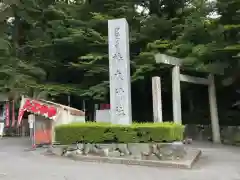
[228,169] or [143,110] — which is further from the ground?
[143,110]

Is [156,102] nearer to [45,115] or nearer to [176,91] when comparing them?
[176,91]

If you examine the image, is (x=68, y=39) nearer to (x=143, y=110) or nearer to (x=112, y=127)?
(x=143, y=110)

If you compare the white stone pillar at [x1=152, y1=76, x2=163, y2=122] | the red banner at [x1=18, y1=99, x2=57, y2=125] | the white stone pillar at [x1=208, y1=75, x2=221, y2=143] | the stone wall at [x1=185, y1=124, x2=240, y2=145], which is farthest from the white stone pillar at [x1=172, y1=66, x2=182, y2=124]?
the red banner at [x1=18, y1=99, x2=57, y2=125]

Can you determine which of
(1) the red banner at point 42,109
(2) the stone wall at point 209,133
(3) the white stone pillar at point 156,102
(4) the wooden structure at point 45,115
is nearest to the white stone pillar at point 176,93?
(3) the white stone pillar at point 156,102

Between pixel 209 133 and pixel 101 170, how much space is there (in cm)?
974

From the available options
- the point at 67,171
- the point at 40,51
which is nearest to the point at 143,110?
the point at 40,51

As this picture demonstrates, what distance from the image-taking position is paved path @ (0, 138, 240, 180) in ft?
24.1

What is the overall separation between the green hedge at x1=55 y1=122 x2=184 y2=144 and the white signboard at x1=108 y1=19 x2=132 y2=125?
1.70ft

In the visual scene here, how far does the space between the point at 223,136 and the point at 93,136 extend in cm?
814

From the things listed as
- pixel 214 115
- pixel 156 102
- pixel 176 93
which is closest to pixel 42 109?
pixel 156 102

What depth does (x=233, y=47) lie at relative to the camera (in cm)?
1201

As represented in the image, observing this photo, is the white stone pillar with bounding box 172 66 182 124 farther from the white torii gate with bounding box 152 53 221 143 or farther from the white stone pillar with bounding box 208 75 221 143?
the white stone pillar with bounding box 208 75 221 143

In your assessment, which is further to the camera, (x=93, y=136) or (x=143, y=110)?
(x=143, y=110)

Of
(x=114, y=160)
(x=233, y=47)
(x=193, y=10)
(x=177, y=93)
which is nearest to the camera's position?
(x=114, y=160)
